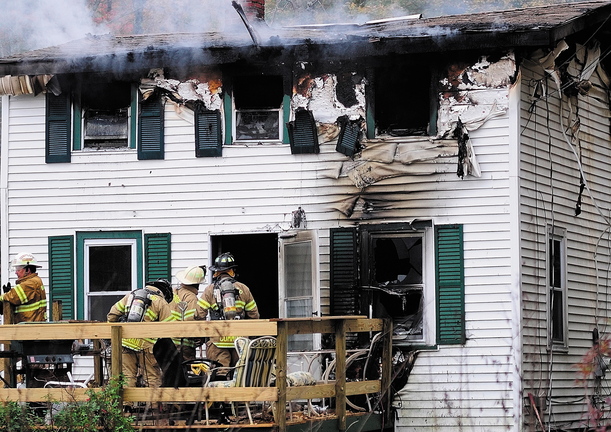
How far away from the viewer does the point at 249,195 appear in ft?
46.8

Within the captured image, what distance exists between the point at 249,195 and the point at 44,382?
13.7 ft

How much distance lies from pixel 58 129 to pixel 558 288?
7.26 m

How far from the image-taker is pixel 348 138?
13953 mm

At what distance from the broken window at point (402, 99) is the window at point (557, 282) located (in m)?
2.34

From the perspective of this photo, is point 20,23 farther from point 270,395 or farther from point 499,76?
point 270,395

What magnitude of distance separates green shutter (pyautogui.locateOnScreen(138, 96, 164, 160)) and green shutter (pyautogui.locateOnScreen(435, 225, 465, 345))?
405 centimetres

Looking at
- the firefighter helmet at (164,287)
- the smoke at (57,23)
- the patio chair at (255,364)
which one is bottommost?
the patio chair at (255,364)

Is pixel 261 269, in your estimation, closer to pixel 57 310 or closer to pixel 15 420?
pixel 57 310

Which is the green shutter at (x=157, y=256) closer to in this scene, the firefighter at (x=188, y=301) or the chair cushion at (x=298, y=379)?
the firefighter at (x=188, y=301)

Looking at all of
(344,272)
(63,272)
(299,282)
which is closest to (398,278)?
(344,272)

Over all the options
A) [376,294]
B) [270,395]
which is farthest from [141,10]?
[270,395]

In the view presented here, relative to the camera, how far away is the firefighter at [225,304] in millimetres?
11883

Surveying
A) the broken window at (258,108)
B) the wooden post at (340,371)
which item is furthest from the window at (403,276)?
the wooden post at (340,371)

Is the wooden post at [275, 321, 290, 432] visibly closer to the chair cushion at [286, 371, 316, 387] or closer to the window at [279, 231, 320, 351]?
the chair cushion at [286, 371, 316, 387]
